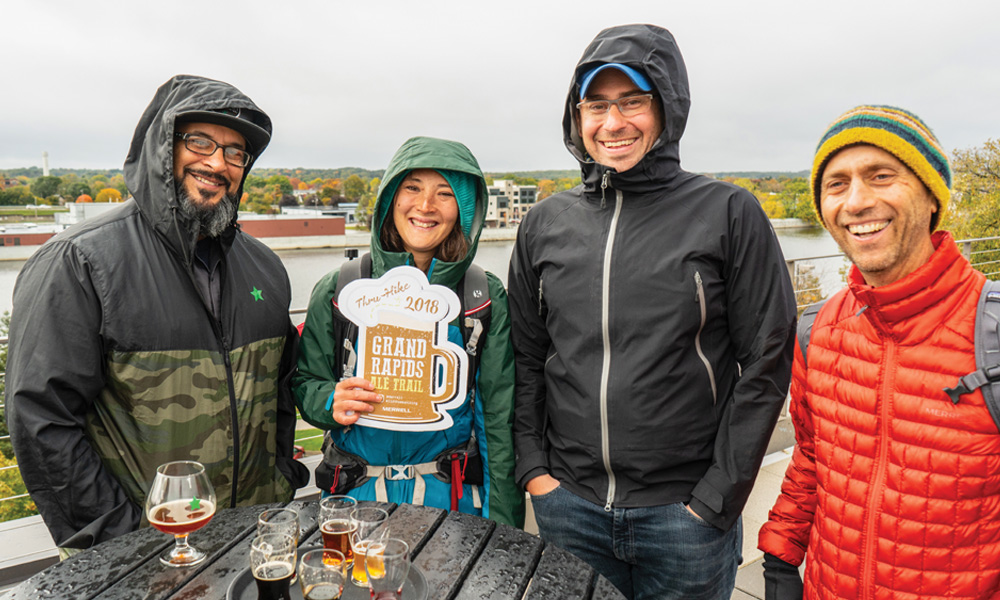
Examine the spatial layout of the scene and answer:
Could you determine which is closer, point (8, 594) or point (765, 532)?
point (8, 594)

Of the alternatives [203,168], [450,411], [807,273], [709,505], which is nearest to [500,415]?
[450,411]

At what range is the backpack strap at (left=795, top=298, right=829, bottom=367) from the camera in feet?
5.18

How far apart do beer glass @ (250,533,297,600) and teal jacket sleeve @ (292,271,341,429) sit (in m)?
0.69

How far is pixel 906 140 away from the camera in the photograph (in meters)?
1.31

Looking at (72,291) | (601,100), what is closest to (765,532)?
(601,100)

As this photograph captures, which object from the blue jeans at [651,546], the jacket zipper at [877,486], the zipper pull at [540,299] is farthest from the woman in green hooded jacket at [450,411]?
the jacket zipper at [877,486]

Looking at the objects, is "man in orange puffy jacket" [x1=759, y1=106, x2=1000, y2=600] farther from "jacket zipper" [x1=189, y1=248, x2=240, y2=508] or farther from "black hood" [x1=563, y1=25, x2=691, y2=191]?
"jacket zipper" [x1=189, y1=248, x2=240, y2=508]

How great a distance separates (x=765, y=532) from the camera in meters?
1.66

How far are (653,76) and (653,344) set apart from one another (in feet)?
2.65

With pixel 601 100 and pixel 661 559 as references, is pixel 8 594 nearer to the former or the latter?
pixel 661 559

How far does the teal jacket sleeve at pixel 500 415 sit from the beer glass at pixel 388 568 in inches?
30.1

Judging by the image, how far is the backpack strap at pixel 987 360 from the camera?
1216 mm

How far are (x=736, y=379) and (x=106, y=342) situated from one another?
1.88 metres

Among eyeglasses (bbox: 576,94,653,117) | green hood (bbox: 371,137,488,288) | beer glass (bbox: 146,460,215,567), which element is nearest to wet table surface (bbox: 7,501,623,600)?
beer glass (bbox: 146,460,215,567)
